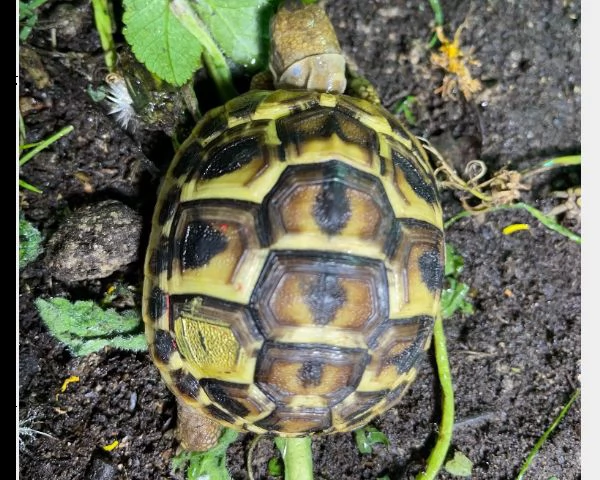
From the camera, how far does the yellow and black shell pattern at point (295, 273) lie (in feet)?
5.84

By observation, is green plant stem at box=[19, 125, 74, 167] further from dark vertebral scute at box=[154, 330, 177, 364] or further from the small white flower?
dark vertebral scute at box=[154, 330, 177, 364]

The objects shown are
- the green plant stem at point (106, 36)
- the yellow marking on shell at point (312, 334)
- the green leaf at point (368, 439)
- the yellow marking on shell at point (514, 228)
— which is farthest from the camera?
the yellow marking on shell at point (514, 228)

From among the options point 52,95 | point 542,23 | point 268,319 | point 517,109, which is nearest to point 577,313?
point 517,109

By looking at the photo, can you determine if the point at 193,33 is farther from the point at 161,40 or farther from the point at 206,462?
the point at 206,462

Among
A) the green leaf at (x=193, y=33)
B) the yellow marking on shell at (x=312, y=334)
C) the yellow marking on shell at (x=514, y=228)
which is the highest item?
the green leaf at (x=193, y=33)

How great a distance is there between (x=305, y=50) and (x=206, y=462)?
1.48 metres

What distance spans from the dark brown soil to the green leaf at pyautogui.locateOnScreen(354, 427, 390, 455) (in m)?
0.03

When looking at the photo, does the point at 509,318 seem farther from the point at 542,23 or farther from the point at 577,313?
the point at 542,23

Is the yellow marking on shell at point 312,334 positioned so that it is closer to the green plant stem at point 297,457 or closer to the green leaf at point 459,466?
the green plant stem at point 297,457

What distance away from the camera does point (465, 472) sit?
2.39 m

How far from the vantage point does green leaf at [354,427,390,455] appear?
2381 mm

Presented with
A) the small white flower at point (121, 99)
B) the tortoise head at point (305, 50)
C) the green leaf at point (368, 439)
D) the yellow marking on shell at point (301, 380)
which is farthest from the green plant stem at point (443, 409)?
the small white flower at point (121, 99)

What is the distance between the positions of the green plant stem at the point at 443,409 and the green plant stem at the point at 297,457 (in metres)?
0.40

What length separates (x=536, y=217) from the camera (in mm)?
2654
